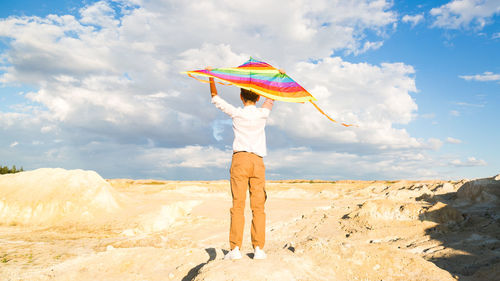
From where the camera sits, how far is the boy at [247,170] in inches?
166

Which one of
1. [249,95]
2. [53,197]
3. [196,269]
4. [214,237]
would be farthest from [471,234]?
[53,197]

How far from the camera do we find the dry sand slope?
4.86 metres

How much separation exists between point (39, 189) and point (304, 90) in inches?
529

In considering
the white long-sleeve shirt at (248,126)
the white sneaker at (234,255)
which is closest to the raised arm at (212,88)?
the white long-sleeve shirt at (248,126)

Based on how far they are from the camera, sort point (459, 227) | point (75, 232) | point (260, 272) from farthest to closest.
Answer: point (75, 232), point (459, 227), point (260, 272)

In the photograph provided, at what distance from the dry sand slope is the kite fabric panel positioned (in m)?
2.12

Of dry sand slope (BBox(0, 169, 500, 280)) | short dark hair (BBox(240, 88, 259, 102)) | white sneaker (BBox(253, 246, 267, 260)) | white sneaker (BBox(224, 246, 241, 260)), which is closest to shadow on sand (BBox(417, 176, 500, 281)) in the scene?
dry sand slope (BBox(0, 169, 500, 280))

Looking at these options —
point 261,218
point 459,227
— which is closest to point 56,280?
point 261,218

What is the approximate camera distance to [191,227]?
12.8 meters

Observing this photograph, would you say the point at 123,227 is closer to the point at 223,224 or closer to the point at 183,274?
the point at 223,224

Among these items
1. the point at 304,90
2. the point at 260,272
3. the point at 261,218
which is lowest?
the point at 260,272

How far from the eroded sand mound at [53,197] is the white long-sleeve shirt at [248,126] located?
1105cm

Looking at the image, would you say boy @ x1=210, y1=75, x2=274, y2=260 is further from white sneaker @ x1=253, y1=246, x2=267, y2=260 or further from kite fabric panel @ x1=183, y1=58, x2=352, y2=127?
kite fabric panel @ x1=183, y1=58, x2=352, y2=127

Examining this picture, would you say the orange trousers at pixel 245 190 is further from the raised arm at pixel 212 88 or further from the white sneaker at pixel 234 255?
the raised arm at pixel 212 88
